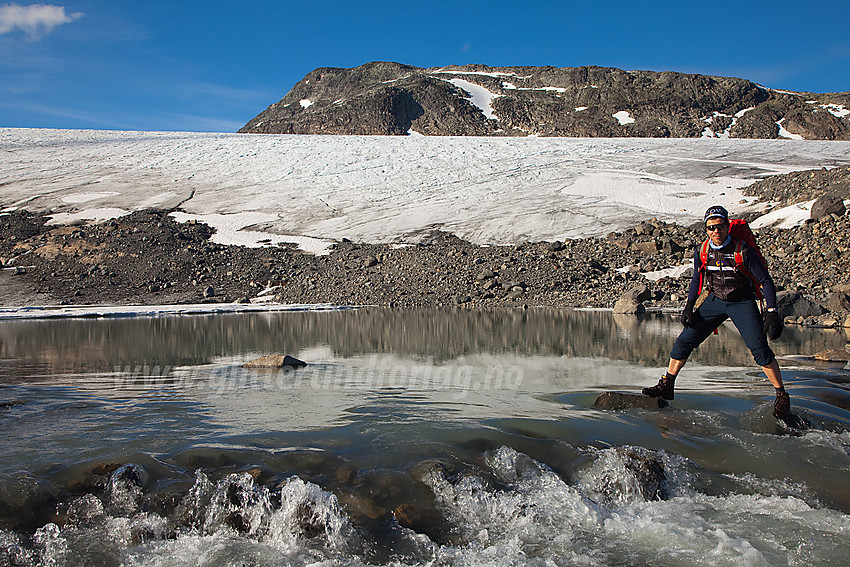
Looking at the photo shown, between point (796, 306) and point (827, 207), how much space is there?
6965 mm

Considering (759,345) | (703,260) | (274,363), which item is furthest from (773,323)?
(274,363)

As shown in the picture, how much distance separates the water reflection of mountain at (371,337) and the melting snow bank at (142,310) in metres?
1.36

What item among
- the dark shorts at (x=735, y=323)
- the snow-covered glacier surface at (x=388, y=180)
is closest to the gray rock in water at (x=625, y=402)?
the dark shorts at (x=735, y=323)

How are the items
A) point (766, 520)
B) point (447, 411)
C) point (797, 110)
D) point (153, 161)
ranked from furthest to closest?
1. point (797, 110)
2. point (153, 161)
3. point (447, 411)
4. point (766, 520)

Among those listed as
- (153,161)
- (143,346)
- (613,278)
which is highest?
(153,161)

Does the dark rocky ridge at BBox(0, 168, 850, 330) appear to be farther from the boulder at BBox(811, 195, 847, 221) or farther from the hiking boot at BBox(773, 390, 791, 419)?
the hiking boot at BBox(773, 390, 791, 419)

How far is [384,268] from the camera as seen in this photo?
20906 millimetres

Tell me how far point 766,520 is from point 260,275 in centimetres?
1932

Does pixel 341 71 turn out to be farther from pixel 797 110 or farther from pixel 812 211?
pixel 812 211

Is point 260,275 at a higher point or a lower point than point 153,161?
lower

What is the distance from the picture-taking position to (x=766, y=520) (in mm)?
3291

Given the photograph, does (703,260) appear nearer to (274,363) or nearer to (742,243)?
(742,243)

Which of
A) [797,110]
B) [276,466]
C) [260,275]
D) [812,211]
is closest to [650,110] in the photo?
[797,110]

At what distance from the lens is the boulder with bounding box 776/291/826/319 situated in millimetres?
13422
